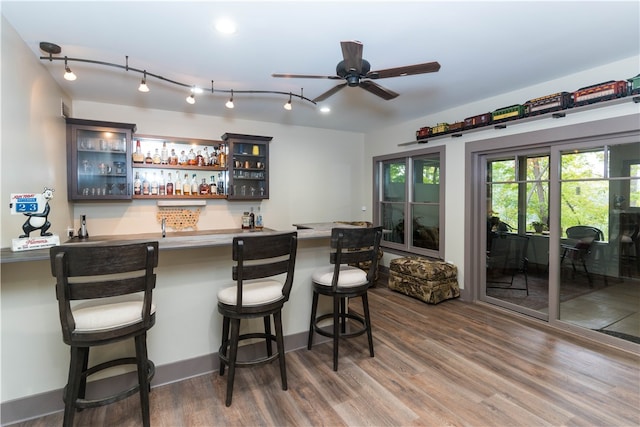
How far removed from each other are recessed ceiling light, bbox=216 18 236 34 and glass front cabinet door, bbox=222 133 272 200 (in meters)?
2.43

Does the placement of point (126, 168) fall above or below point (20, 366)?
above

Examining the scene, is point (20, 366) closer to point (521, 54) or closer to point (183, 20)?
point (183, 20)

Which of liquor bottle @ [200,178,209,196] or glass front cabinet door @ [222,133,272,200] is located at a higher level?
glass front cabinet door @ [222,133,272,200]

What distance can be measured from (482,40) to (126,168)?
4.30 metres

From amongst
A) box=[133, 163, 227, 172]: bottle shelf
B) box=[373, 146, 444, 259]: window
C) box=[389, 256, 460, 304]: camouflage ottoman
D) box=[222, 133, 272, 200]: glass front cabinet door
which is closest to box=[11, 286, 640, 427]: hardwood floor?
box=[389, 256, 460, 304]: camouflage ottoman

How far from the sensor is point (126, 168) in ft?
13.8

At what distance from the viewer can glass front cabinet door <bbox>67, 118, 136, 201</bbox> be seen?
3.84 meters

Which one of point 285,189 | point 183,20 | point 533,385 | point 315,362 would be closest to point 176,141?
point 285,189

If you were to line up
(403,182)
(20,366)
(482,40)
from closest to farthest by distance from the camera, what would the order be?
(20,366) → (482,40) → (403,182)

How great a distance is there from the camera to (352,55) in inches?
89.4

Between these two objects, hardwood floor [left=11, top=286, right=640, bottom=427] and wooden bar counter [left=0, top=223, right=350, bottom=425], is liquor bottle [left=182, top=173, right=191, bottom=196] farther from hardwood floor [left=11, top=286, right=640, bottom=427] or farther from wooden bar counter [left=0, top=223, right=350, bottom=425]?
hardwood floor [left=11, top=286, right=640, bottom=427]

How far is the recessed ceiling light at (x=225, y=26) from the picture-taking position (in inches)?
89.7

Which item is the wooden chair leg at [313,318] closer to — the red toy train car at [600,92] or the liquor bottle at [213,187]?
the liquor bottle at [213,187]

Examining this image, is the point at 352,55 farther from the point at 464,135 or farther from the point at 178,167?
the point at 178,167
